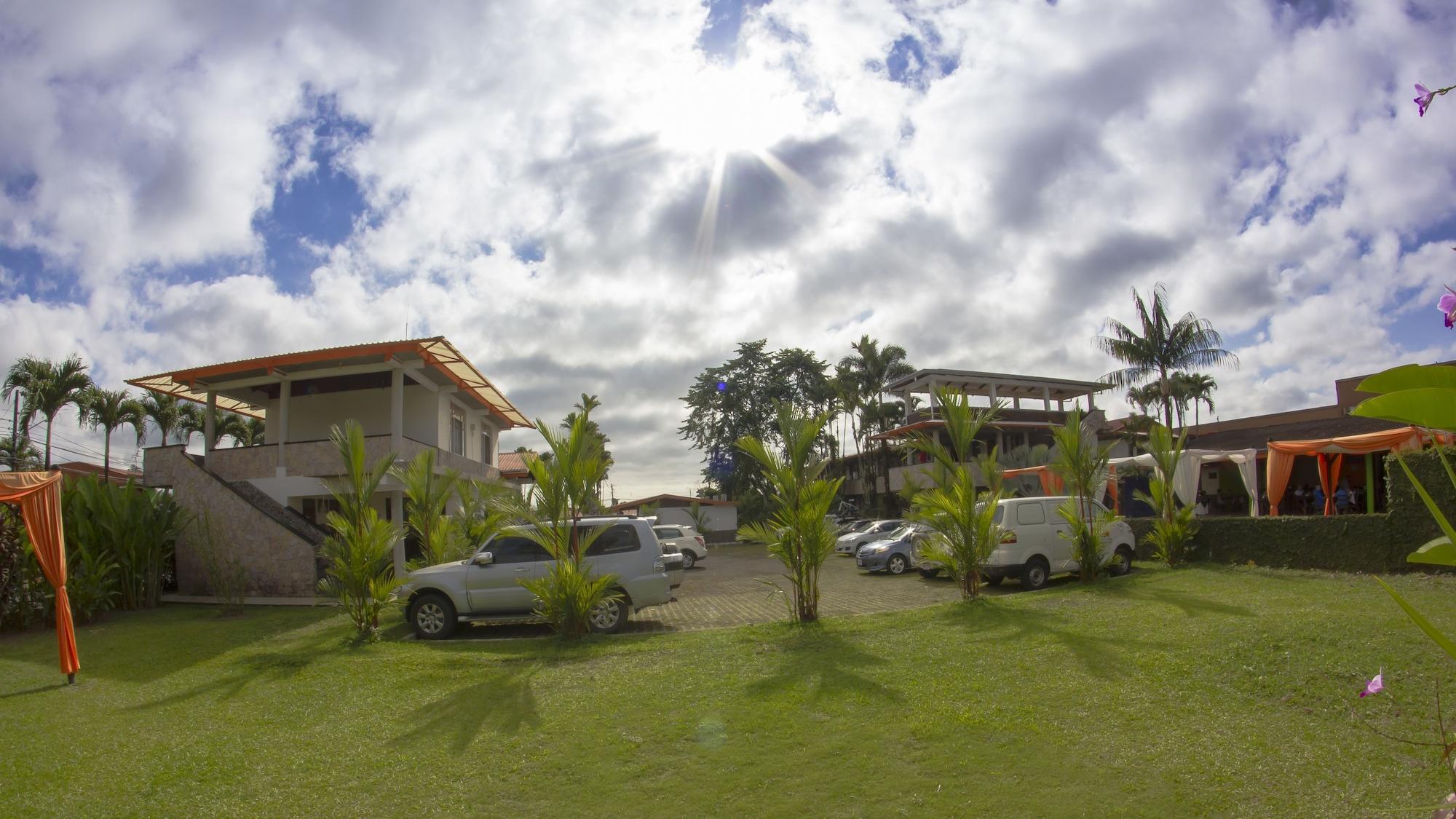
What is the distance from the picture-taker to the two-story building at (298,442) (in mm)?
16406

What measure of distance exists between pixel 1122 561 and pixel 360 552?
42.9ft

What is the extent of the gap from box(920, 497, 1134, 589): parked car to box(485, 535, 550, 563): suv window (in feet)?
26.1

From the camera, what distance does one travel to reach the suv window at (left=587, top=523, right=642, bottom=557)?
12.4 m

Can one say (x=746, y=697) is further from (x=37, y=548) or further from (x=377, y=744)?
(x=37, y=548)

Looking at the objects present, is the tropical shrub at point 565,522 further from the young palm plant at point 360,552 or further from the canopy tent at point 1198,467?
the canopy tent at point 1198,467

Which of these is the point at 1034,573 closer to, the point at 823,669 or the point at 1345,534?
the point at 1345,534

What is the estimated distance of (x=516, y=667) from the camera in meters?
9.27

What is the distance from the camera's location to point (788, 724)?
21.5ft

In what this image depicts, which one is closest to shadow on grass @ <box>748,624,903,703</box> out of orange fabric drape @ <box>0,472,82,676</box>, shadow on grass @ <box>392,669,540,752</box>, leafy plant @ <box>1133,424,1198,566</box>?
shadow on grass @ <box>392,669,540,752</box>

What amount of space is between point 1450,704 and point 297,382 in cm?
2407

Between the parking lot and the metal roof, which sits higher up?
the metal roof

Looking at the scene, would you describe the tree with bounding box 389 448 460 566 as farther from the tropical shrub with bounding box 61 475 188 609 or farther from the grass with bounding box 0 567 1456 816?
the grass with bounding box 0 567 1456 816

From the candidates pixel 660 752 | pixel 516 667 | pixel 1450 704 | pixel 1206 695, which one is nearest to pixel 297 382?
pixel 516 667

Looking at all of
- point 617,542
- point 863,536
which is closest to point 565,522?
point 617,542
